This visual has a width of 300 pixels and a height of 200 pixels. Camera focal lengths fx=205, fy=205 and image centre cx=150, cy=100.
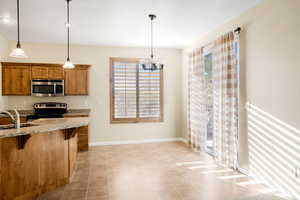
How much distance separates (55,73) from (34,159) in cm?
309

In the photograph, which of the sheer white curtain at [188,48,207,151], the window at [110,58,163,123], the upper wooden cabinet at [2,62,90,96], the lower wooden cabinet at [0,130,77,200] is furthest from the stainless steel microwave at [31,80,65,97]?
the sheer white curtain at [188,48,207,151]

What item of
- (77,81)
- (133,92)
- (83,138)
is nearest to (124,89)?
(133,92)

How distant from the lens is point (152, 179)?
3469 millimetres

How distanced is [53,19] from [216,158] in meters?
4.32

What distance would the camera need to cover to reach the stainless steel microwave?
5156 millimetres

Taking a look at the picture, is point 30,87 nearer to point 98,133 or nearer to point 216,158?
point 98,133

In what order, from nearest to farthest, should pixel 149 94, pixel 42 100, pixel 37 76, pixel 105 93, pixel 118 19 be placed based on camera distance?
pixel 118 19
pixel 37 76
pixel 42 100
pixel 105 93
pixel 149 94

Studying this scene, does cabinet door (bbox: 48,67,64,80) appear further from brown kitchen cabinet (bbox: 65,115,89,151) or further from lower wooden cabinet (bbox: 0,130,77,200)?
lower wooden cabinet (bbox: 0,130,77,200)

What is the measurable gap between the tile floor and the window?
1312 millimetres

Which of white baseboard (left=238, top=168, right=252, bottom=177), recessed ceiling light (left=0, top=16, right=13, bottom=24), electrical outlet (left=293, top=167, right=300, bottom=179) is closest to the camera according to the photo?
electrical outlet (left=293, top=167, right=300, bottom=179)

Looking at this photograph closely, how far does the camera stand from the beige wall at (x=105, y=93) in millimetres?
5566

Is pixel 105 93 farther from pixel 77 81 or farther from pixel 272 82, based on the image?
pixel 272 82

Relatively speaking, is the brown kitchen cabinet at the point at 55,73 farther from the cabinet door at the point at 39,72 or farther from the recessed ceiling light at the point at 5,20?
the recessed ceiling light at the point at 5,20

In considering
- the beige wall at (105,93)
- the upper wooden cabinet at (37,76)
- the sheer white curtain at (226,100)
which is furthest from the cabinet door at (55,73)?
the sheer white curtain at (226,100)
